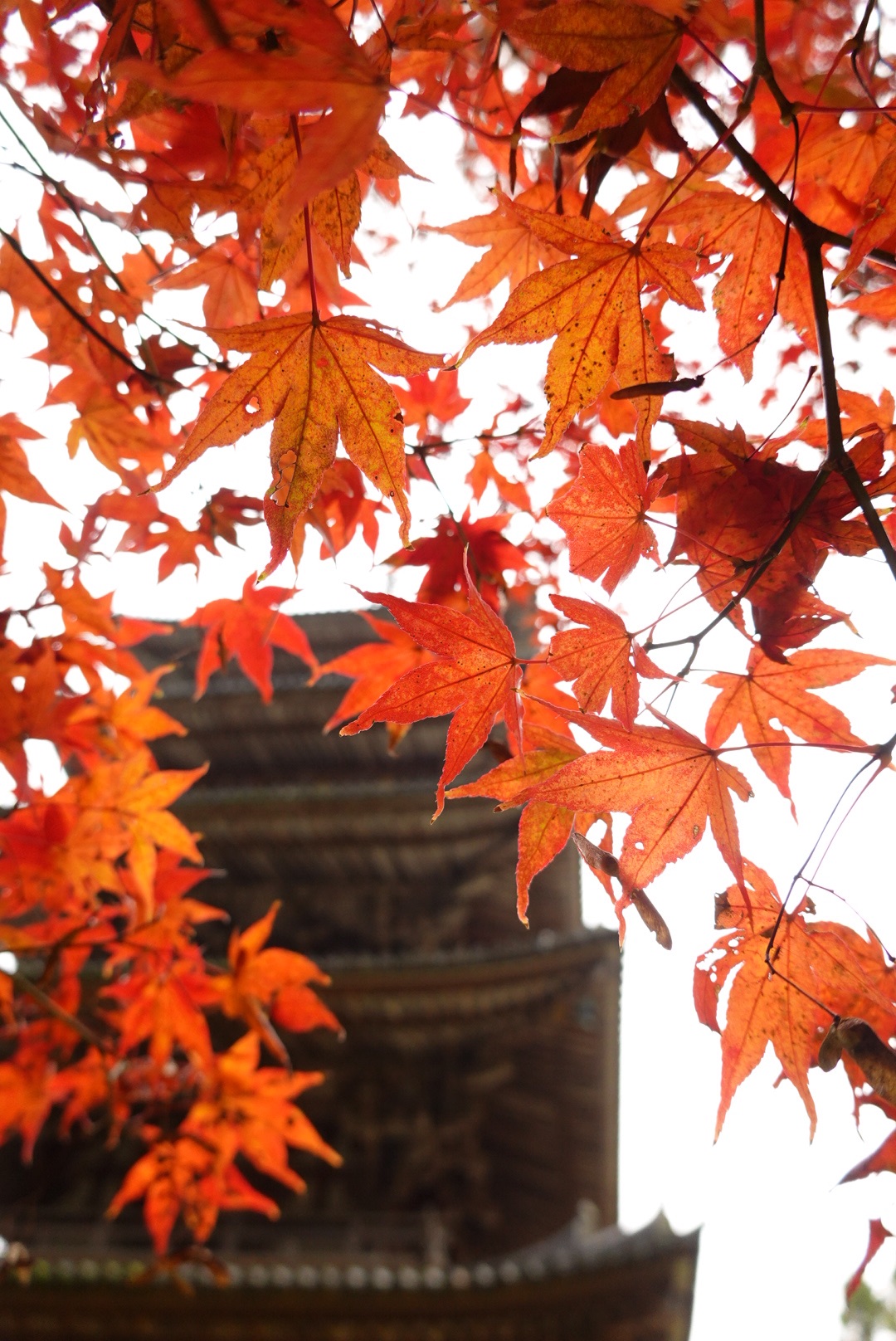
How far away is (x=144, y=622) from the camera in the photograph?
1.65 metres

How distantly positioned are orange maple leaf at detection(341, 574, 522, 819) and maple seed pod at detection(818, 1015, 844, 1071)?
28 centimetres

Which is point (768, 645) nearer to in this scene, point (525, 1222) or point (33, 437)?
point (33, 437)

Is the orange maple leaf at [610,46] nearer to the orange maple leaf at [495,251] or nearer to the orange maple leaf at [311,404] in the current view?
the orange maple leaf at [311,404]

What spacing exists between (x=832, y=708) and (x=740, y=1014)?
9.8 inches

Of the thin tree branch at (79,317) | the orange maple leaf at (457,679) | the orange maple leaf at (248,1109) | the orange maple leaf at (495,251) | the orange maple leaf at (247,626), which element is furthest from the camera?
the orange maple leaf at (248,1109)

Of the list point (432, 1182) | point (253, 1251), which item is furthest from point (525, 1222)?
point (253, 1251)

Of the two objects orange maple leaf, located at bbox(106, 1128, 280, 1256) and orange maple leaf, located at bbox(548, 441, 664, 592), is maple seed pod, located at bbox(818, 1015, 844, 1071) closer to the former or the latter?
orange maple leaf, located at bbox(548, 441, 664, 592)

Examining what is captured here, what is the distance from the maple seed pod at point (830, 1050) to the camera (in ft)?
1.82

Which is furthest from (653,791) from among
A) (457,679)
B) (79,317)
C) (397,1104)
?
(397,1104)

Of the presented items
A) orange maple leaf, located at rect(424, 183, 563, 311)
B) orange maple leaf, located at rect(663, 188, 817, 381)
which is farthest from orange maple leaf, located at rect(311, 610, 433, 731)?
orange maple leaf, located at rect(663, 188, 817, 381)

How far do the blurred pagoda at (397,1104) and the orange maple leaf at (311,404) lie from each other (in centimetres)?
290

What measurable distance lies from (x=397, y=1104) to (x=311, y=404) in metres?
4.25

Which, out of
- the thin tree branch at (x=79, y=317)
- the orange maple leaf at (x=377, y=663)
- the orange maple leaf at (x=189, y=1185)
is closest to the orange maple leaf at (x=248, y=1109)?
the orange maple leaf at (x=189, y=1185)

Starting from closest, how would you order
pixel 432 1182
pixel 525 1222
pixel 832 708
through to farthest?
pixel 832 708 < pixel 432 1182 < pixel 525 1222
